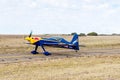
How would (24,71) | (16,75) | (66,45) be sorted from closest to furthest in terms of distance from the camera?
(16,75) → (24,71) → (66,45)

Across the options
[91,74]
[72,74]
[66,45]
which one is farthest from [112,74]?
[66,45]

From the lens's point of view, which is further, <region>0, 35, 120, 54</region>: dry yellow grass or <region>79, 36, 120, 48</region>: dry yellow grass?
<region>79, 36, 120, 48</region>: dry yellow grass

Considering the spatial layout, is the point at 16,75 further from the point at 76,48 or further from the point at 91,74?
the point at 76,48

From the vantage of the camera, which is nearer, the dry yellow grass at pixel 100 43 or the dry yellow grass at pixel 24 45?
the dry yellow grass at pixel 24 45

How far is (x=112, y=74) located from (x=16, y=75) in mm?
5626

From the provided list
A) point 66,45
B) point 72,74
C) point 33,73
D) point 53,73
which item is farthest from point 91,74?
point 66,45

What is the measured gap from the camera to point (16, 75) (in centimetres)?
1717

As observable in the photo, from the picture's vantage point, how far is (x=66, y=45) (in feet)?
113

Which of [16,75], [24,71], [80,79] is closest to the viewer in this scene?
[80,79]

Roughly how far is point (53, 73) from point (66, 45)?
1669 centimetres

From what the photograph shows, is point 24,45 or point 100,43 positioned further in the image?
point 100,43

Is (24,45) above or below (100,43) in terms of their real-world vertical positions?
above

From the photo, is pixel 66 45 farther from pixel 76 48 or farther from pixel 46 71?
pixel 46 71

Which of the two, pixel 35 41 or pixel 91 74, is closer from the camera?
pixel 91 74
